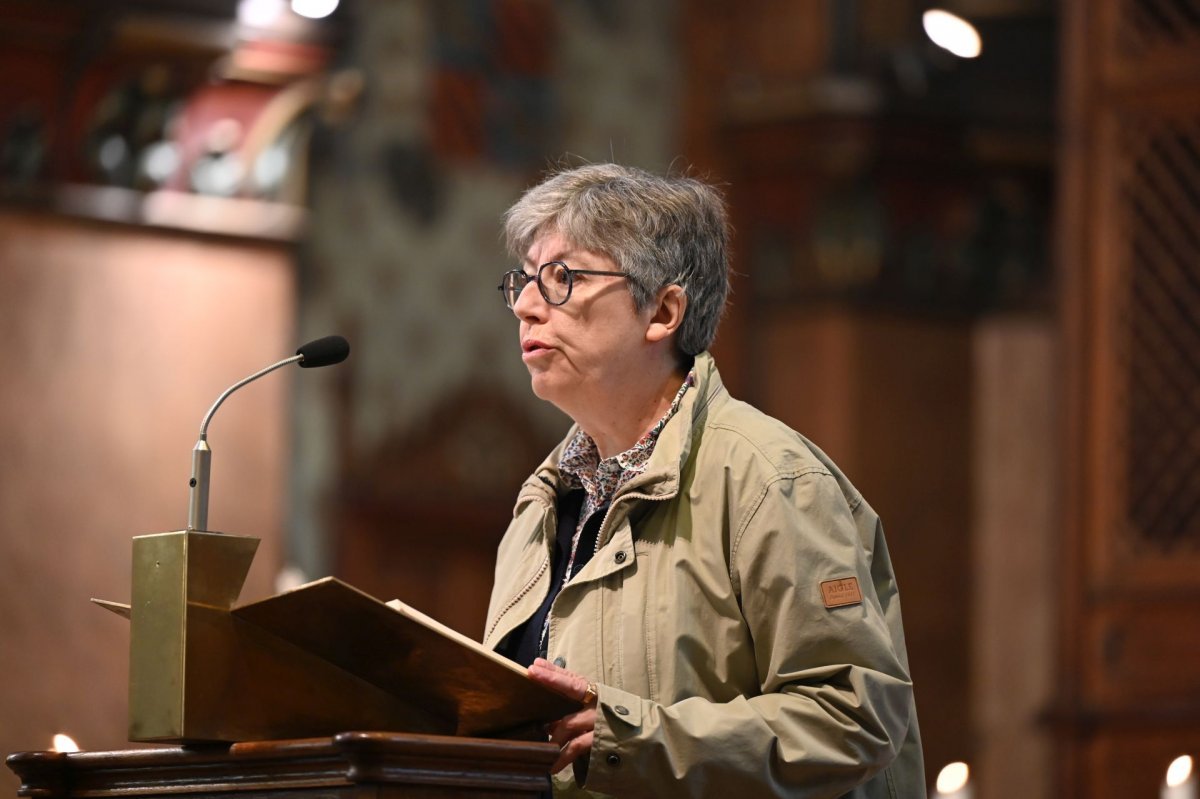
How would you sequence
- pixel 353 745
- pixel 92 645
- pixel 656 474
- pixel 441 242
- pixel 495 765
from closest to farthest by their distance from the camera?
pixel 353 745, pixel 495 765, pixel 656 474, pixel 92 645, pixel 441 242

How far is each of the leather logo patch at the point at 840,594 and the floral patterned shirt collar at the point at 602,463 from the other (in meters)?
0.32

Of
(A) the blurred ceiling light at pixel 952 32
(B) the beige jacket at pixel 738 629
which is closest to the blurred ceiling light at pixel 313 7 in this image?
(A) the blurred ceiling light at pixel 952 32

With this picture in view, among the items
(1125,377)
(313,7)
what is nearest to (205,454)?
(313,7)

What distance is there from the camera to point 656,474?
2398mm

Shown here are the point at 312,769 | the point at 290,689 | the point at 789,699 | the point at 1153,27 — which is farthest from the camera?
the point at 1153,27

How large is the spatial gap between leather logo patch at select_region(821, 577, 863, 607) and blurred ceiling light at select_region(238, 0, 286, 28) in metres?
3.64

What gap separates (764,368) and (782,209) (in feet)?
1.80

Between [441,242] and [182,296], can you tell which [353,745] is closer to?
[182,296]

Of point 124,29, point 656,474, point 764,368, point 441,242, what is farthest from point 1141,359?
point 656,474

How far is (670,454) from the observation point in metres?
2.43

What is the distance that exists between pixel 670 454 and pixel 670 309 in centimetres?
21

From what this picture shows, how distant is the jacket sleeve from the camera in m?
2.17

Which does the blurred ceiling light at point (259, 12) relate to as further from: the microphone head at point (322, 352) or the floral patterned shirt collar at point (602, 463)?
the microphone head at point (322, 352)

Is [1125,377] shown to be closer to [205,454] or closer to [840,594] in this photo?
[840,594]
